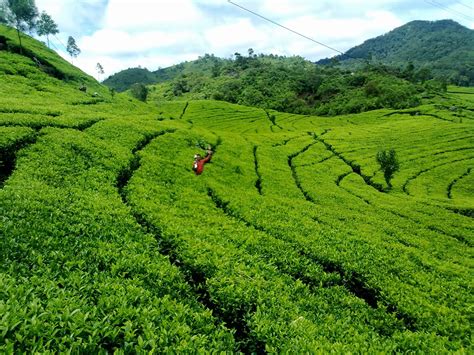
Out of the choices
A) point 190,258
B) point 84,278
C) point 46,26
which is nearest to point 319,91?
point 46,26

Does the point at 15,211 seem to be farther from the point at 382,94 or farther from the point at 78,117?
the point at 382,94

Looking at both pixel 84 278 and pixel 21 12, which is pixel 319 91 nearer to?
pixel 21 12

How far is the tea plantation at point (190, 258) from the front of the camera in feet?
27.2

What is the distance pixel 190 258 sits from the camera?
13227mm

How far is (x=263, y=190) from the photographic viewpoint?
30.9 meters

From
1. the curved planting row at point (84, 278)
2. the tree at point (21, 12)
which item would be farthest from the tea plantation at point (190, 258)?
the tree at point (21, 12)

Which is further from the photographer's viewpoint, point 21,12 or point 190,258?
point 21,12

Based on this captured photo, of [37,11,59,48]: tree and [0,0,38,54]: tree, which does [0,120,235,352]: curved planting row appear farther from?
[37,11,59,48]: tree

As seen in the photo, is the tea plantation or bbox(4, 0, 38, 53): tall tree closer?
the tea plantation

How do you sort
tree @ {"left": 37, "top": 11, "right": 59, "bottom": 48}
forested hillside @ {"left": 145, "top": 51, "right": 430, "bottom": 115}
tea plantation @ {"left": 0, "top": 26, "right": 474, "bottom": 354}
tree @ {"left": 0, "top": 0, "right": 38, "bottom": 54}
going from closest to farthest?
tea plantation @ {"left": 0, "top": 26, "right": 474, "bottom": 354}
tree @ {"left": 0, "top": 0, "right": 38, "bottom": 54}
tree @ {"left": 37, "top": 11, "right": 59, "bottom": 48}
forested hillside @ {"left": 145, "top": 51, "right": 430, "bottom": 115}

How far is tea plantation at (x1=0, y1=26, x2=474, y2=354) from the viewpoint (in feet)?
27.2

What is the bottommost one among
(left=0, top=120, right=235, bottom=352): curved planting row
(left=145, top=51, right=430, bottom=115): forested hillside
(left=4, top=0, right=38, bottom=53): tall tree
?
(left=0, top=120, right=235, bottom=352): curved planting row

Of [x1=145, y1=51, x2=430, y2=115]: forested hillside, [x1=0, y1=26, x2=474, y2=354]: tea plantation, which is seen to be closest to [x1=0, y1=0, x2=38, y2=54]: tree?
[x1=0, y1=26, x2=474, y2=354]: tea plantation

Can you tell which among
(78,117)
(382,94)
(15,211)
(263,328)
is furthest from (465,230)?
(382,94)
